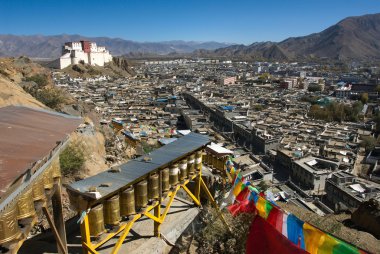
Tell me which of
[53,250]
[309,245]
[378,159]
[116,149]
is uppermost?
[309,245]

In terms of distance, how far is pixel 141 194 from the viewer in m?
4.15

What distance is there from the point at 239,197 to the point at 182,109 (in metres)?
36.2

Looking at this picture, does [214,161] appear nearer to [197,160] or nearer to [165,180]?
[197,160]

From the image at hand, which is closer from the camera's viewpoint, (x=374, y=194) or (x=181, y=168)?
(x=181, y=168)

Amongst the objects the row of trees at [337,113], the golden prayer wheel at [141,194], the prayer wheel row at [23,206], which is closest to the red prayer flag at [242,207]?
the golden prayer wheel at [141,194]

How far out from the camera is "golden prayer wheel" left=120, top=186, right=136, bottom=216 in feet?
12.8

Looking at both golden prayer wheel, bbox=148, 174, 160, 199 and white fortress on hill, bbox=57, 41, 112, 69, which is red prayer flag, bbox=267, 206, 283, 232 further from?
white fortress on hill, bbox=57, 41, 112, 69

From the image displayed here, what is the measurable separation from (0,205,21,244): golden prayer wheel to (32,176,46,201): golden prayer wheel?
1.40ft

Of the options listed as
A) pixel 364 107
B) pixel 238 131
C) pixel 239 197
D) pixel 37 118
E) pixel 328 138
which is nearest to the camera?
pixel 37 118

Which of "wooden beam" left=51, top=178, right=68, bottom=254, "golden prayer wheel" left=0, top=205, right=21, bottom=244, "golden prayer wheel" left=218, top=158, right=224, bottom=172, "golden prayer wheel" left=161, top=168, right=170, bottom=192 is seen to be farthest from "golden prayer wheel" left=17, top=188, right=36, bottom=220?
"golden prayer wheel" left=218, top=158, right=224, bottom=172

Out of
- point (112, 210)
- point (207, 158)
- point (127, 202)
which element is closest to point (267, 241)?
point (127, 202)

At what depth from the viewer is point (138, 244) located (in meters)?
4.55

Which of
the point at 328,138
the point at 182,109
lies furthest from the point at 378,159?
the point at 182,109

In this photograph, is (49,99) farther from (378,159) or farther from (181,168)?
(378,159)
